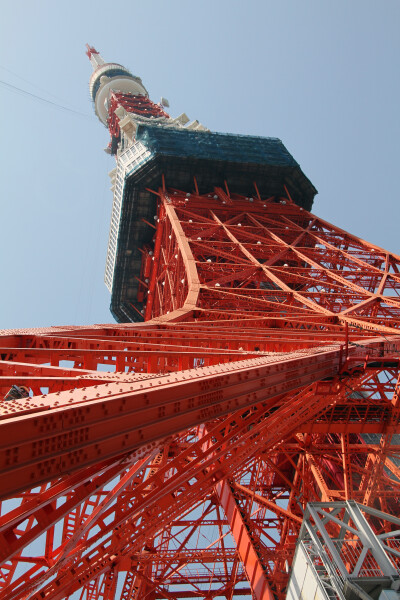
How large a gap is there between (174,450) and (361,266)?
15523 millimetres

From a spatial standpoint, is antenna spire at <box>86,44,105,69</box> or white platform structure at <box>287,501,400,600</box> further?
antenna spire at <box>86,44,105,69</box>

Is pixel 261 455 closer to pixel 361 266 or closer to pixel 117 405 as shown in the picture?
pixel 117 405

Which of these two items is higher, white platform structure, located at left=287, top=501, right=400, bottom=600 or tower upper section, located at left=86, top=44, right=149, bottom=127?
tower upper section, located at left=86, top=44, right=149, bottom=127

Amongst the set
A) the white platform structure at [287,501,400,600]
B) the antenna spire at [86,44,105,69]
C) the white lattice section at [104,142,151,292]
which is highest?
the antenna spire at [86,44,105,69]

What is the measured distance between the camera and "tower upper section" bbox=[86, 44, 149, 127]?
6712 cm

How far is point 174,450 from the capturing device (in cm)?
1502

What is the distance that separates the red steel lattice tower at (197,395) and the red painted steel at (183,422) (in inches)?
1.0

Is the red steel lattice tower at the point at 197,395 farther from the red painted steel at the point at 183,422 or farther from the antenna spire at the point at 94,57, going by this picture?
the antenna spire at the point at 94,57

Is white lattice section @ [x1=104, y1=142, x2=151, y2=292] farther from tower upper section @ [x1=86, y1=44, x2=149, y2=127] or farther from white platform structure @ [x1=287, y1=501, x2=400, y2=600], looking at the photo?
tower upper section @ [x1=86, y1=44, x2=149, y2=127]

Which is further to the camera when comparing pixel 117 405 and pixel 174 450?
pixel 174 450

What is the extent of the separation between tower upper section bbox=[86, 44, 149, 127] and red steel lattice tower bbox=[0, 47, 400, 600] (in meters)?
26.3

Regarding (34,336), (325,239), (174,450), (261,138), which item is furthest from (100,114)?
(34,336)

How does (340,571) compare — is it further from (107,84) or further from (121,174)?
(107,84)

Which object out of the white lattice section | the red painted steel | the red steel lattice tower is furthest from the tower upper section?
the red painted steel
